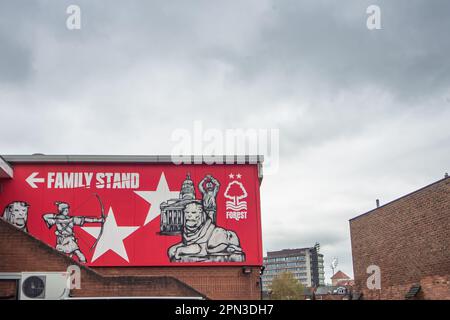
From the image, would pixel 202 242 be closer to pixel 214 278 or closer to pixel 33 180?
pixel 214 278

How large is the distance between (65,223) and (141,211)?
10.5ft

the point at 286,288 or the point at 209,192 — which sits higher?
the point at 209,192

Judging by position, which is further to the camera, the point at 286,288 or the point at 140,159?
the point at 286,288

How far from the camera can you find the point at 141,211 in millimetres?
22266

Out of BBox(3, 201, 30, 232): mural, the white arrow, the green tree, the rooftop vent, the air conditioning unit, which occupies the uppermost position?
the white arrow

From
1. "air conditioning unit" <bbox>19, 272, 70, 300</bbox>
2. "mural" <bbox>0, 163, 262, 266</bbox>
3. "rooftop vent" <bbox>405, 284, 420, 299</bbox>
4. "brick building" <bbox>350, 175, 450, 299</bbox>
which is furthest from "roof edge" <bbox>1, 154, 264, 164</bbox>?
"rooftop vent" <bbox>405, 284, 420, 299</bbox>

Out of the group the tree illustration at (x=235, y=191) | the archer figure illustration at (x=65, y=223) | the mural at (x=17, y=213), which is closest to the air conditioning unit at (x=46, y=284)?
the archer figure illustration at (x=65, y=223)

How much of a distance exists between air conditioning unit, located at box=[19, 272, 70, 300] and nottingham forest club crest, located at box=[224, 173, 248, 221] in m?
8.31

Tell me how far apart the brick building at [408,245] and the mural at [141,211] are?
27.6 feet

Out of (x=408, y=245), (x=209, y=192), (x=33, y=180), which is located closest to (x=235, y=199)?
(x=209, y=192)

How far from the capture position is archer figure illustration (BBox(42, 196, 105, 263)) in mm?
21844

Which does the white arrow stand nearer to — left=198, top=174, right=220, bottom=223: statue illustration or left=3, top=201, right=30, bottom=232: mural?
left=3, top=201, right=30, bottom=232: mural

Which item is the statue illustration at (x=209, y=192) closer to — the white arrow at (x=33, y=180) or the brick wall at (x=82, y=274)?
the brick wall at (x=82, y=274)
